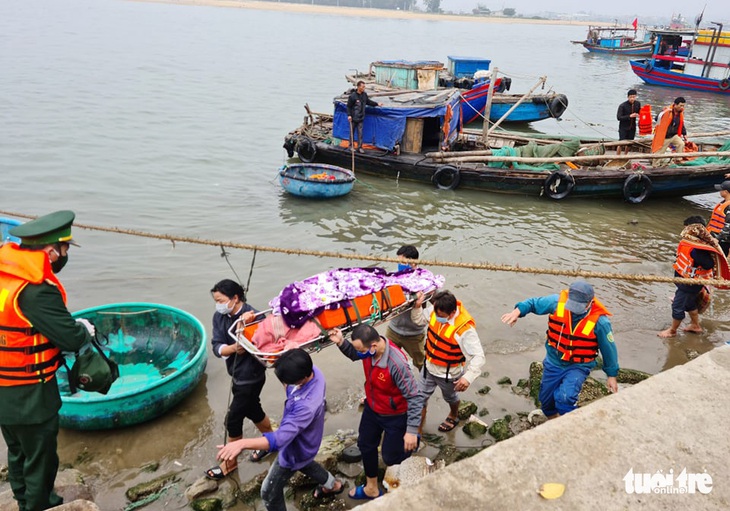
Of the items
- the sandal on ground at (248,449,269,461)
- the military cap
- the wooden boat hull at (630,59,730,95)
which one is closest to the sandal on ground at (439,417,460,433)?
the sandal on ground at (248,449,269,461)

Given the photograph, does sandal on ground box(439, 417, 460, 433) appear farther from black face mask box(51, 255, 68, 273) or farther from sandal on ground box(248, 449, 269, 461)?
black face mask box(51, 255, 68, 273)

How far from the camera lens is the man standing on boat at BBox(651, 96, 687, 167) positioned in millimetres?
13594

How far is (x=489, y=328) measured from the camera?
820 cm

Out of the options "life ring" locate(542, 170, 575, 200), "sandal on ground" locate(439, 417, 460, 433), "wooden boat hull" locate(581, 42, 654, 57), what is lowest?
"sandal on ground" locate(439, 417, 460, 433)

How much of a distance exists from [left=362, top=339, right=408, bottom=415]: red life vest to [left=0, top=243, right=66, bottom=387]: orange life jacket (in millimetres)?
2406

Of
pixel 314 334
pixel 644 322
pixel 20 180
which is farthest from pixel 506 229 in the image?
pixel 20 180

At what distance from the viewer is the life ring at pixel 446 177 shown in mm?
14672

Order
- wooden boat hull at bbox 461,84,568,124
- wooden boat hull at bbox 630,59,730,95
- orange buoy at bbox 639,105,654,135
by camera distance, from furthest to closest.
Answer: wooden boat hull at bbox 630,59,730,95 < wooden boat hull at bbox 461,84,568,124 < orange buoy at bbox 639,105,654,135

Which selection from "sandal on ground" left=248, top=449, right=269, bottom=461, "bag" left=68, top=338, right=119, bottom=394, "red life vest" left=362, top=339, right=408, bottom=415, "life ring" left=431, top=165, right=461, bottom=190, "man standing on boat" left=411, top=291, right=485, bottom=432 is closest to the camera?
"bag" left=68, top=338, right=119, bottom=394

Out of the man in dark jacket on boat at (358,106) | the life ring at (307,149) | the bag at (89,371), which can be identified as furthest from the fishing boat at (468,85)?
the bag at (89,371)

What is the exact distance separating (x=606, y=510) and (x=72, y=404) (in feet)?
16.3

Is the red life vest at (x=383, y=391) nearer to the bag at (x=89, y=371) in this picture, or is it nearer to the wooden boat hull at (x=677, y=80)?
the bag at (x=89, y=371)

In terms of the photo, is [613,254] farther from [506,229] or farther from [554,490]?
[554,490]

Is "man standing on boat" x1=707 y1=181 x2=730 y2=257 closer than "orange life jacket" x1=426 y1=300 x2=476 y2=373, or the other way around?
"orange life jacket" x1=426 y1=300 x2=476 y2=373
